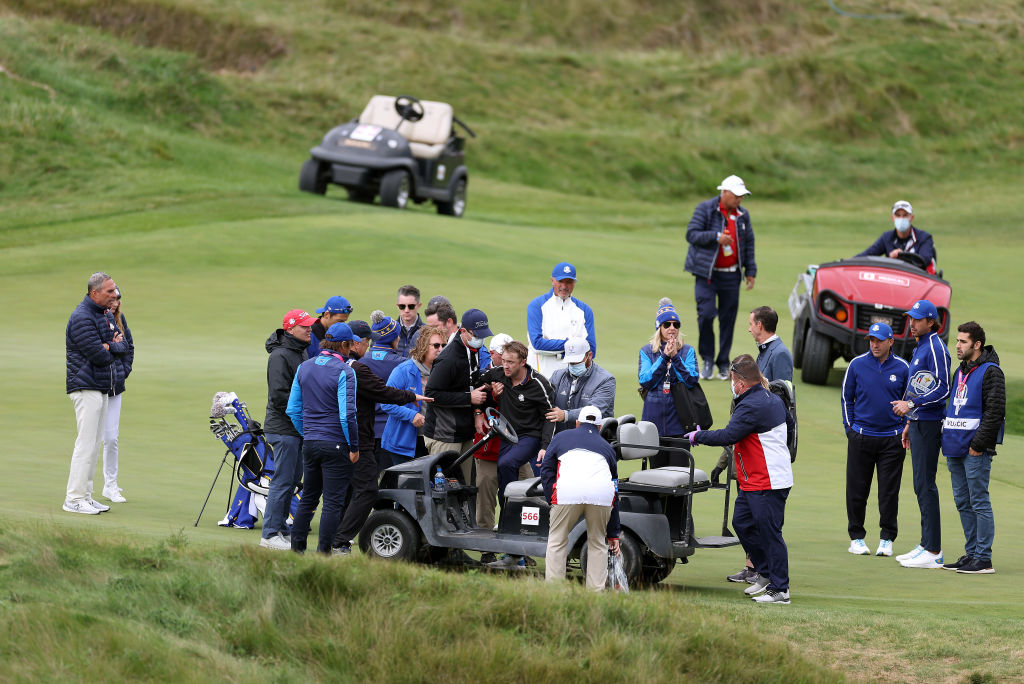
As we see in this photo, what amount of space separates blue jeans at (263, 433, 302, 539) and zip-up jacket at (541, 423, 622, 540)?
2215 millimetres

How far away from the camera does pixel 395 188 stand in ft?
104

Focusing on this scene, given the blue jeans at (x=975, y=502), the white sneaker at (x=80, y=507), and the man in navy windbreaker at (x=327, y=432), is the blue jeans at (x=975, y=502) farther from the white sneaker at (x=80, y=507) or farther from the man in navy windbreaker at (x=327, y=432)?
the white sneaker at (x=80, y=507)

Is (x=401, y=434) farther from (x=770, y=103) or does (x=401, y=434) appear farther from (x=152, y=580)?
(x=770, y=103)

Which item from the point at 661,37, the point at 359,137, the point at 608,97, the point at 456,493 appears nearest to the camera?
the point at 456,493

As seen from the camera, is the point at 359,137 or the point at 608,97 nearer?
the point at 359,137

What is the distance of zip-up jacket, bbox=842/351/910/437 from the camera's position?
36.5 ft

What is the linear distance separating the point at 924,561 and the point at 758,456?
6.71 ft

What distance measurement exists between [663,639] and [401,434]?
336cm

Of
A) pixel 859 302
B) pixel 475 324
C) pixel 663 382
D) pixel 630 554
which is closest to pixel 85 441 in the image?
pixel 475 324

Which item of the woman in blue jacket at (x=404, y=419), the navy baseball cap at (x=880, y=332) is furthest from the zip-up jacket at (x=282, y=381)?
the navy baseball cap at (x=880, y=332)

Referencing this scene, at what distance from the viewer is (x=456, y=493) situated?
10164 mm

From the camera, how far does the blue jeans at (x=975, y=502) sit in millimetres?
10500

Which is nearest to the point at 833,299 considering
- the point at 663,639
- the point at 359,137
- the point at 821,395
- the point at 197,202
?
the point at 821,395

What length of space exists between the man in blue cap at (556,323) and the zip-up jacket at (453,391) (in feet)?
4.90
